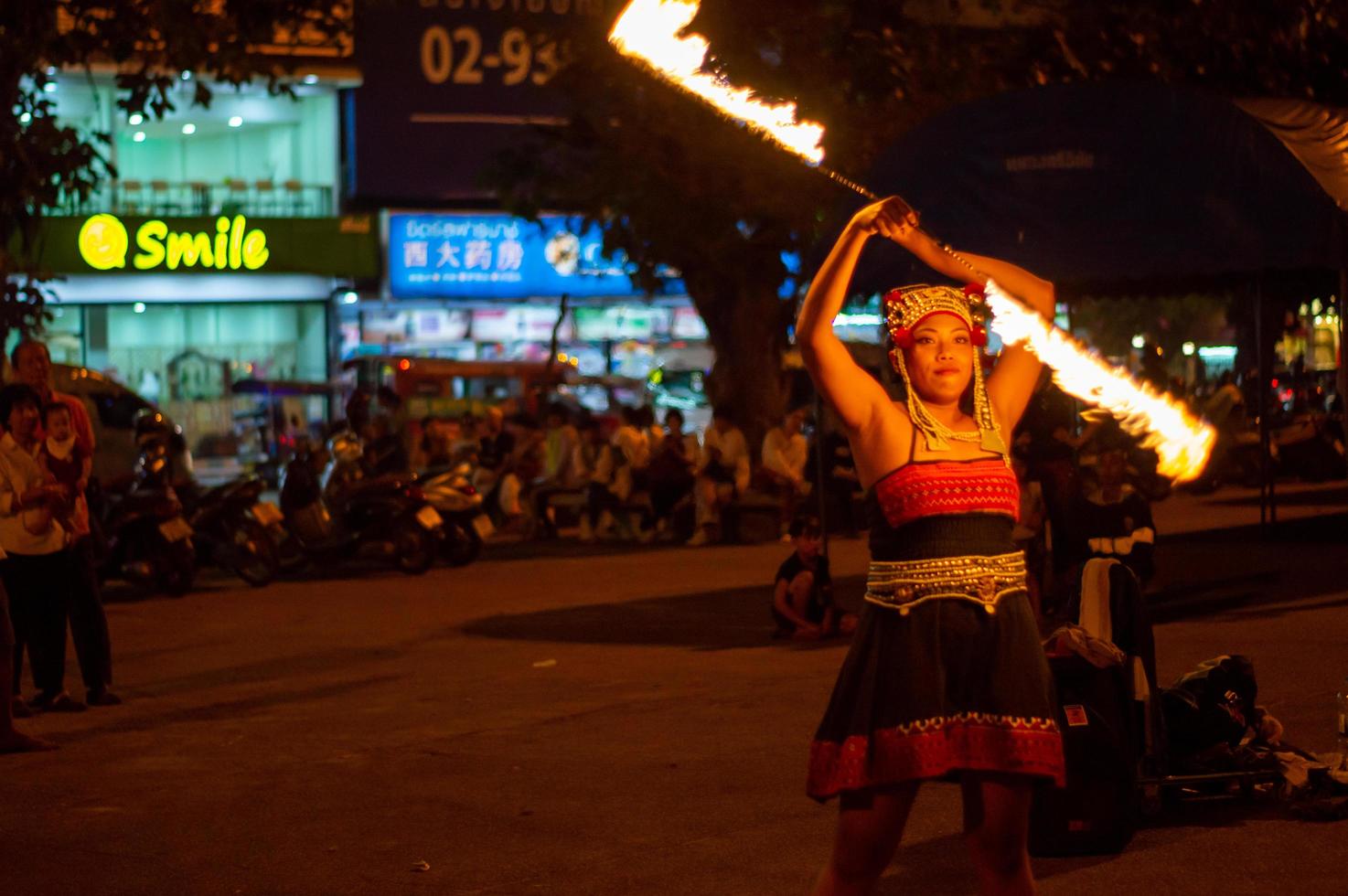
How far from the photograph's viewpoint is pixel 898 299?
4852 mm

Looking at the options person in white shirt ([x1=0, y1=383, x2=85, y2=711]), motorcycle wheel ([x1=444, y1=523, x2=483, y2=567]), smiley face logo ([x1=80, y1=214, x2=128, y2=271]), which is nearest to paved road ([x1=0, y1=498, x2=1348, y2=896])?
person in white shirt ([x1=0, y1=383, x2=85, y2=711])

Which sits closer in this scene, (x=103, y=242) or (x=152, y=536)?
(x=152, y=536)

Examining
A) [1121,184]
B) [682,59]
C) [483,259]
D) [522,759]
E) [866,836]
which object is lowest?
[522,759]

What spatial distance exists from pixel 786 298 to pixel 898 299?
64.3ft

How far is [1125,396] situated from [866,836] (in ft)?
6.17

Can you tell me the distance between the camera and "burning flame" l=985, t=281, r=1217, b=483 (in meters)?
5.28

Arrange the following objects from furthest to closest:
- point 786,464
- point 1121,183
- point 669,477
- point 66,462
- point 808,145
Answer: point 669,477, point 786,464, point 1121,183, point 66,462, point 808,145

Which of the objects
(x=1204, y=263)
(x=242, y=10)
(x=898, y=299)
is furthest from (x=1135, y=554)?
(x=242, y=10)

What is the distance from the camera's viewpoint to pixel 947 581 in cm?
462

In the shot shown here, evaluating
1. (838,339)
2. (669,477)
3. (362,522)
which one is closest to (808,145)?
(838,339)

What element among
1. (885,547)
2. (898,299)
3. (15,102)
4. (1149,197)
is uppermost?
(15,102)

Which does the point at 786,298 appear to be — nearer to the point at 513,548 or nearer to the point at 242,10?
the point at 513,548

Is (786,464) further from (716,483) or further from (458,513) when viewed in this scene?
(458,513)

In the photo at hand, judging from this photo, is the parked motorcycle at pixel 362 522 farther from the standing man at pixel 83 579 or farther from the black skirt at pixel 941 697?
the black skirt at pixel 941 697
